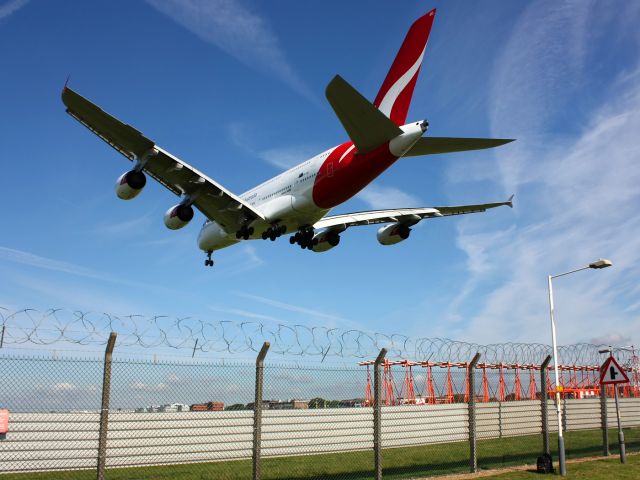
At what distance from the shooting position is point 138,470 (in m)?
14.6

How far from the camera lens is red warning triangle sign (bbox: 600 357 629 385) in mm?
17859

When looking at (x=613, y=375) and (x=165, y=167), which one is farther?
(x=165, y=167)

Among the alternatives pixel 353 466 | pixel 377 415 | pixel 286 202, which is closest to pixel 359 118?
pixel 286 202

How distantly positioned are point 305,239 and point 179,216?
5.82m

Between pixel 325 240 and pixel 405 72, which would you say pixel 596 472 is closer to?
pixel 405 72

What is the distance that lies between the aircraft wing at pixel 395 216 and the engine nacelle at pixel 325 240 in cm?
30

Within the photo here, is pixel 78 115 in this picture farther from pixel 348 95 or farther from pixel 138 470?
pixel 138 470

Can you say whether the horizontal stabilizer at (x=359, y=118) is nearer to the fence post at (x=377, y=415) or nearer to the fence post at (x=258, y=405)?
the fence post at (x=377, y=415)

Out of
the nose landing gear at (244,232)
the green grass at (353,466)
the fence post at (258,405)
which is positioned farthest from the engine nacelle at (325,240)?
the fence post at (258,405)

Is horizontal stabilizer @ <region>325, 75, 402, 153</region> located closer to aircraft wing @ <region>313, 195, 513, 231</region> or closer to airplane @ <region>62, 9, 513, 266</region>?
airplane @ <region>62, 9, 513, 266</region>

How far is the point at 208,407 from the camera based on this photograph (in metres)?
11.1

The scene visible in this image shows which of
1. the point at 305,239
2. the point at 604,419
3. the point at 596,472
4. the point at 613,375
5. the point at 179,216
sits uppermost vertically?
the point at 179,216

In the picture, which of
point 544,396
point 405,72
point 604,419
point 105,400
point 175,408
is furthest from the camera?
point 405,72

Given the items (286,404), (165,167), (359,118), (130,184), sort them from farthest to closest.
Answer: (165,167)
(130,184)
(359,118)
(286,404)
